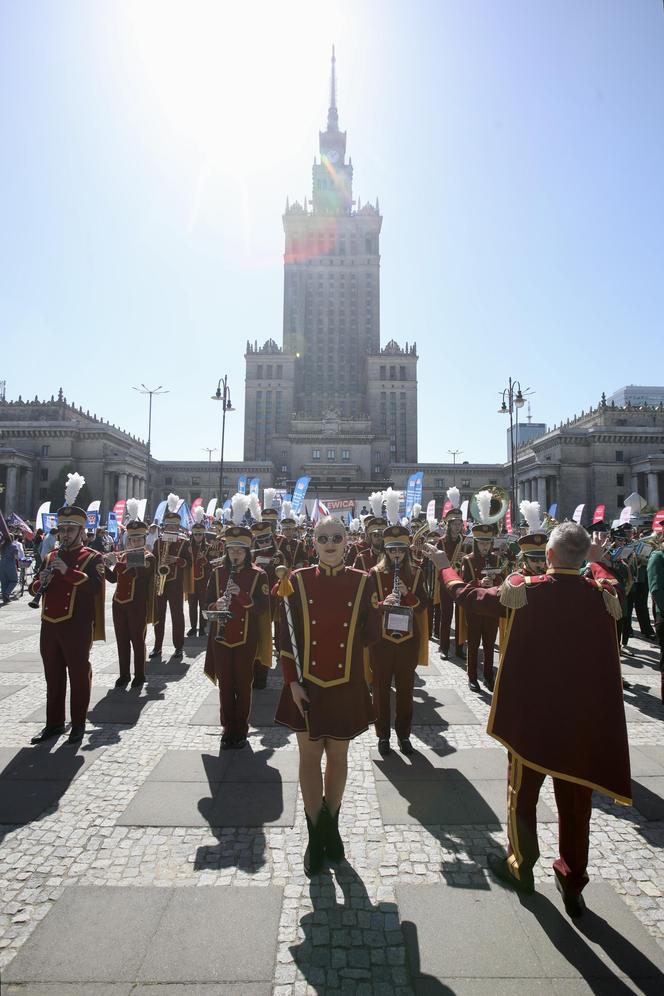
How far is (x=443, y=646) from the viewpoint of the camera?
38.7 ft

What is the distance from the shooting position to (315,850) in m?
3.88

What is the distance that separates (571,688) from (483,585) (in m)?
4.74

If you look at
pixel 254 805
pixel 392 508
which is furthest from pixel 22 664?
pixel 392 508

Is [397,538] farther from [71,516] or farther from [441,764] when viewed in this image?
[71,516]

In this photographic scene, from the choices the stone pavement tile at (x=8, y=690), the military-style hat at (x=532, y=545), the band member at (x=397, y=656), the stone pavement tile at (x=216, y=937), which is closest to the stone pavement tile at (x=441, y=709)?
the band member at (x=397, y=656)

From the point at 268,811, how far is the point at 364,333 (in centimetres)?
11645

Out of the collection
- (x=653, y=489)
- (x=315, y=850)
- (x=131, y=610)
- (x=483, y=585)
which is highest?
(x=653, y=489)

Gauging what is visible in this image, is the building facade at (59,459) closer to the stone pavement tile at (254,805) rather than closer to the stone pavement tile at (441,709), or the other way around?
the stone pavement tile at (441,709)

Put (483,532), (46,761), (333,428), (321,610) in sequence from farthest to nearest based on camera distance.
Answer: (333,428) < (483,532) < (46,761) < (321,610)

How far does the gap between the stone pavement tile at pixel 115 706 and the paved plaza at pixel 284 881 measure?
660 millimetres

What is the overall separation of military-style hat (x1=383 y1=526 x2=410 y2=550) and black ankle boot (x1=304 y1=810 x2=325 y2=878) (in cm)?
320

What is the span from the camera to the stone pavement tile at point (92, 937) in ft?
9.66

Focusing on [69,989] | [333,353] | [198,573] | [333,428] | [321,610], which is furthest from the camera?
[333,353]

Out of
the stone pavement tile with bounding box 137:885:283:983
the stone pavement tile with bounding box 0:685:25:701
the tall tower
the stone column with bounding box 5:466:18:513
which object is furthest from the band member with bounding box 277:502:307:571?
the tall tower
